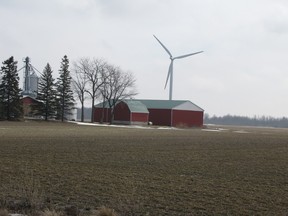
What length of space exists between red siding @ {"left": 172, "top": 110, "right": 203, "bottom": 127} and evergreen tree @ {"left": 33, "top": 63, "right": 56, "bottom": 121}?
2897 cm

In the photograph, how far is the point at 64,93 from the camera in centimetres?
9919

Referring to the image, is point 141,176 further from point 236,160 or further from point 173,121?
point 173,121

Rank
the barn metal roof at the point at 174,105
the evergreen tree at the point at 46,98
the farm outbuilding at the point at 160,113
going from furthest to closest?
the barn metal roof at the point at 174,105 < the farm outbuilding at the point at 160,113 < the evergreen tree at the point at 46,98

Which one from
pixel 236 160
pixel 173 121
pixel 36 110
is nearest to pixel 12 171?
pixel 236 160

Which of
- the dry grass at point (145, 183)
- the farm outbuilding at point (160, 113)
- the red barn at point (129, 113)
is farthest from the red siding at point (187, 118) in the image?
the dry grass at point (145, 183)

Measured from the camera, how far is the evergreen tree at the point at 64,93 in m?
97.4

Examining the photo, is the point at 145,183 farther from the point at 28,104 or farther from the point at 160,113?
the point at 160,113

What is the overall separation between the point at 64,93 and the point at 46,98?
4.88 meters

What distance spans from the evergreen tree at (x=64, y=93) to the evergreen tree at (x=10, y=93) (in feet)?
39.0

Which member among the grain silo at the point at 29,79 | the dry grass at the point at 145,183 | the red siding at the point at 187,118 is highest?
the grain silo at the point at 29,79

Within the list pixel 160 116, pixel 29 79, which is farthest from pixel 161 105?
pixel 29 79

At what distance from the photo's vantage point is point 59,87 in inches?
3893

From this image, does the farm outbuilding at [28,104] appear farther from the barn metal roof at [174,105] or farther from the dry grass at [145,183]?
the dry grass at [145,183]

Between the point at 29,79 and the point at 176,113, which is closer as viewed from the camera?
the point at 176,113
